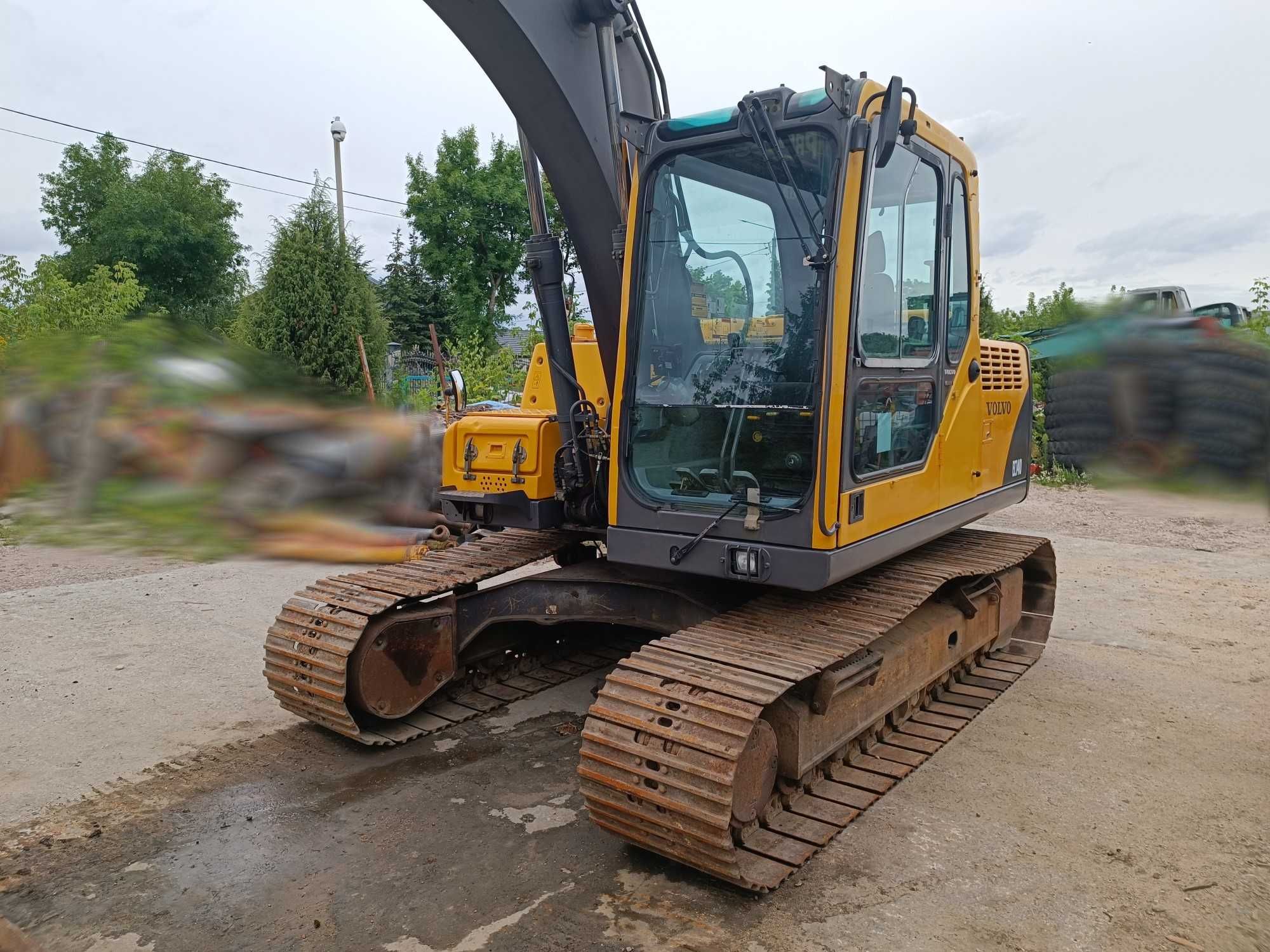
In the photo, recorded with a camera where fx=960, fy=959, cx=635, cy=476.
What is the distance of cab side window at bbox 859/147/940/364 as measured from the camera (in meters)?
3.81

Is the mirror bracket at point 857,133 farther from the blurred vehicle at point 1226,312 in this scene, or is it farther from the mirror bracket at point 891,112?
the blurred vehicle at point 1226,312

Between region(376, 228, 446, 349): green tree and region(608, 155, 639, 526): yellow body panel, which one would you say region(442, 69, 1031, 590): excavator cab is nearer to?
region(608, 155, 639, 526): yellow body panel

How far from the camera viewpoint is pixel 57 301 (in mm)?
6203

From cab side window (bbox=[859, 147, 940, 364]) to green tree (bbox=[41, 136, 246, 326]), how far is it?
15.5 feet

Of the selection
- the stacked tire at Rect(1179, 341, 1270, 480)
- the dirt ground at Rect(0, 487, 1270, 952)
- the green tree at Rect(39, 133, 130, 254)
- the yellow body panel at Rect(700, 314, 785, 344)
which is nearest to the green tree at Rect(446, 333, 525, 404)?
the green tree at Rect(39, 133, 130, 254)

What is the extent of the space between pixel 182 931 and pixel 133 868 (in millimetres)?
533

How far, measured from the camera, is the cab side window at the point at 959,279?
466 centimetres

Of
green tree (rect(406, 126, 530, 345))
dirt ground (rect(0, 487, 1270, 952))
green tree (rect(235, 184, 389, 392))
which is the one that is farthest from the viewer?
green tree (rect(406, 126, 530, 345))

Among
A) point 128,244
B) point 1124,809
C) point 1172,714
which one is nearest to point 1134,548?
point 1172,714

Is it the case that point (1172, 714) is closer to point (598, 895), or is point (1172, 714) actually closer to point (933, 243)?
point (933, 243)

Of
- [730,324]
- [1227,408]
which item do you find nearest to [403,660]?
[730,324]

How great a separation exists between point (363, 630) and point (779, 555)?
2.10m

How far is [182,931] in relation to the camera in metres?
3.17

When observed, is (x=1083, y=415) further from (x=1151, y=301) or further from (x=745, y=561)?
(x=745, y=561)
